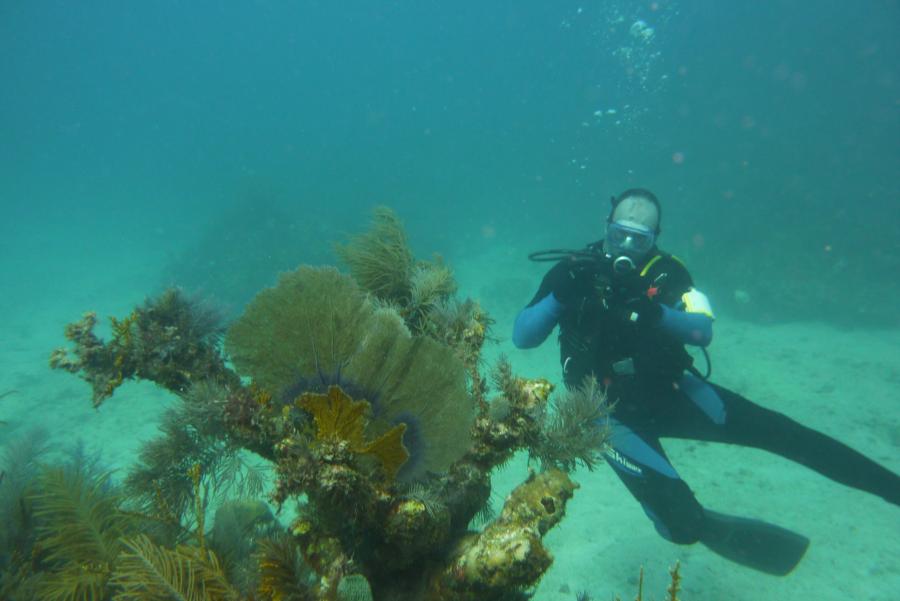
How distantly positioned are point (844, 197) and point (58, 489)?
30966 mm

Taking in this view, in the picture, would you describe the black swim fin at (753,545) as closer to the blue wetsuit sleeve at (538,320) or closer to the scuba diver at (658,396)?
the scuba diver at (658,396)

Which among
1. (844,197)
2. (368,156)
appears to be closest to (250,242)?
(844,197)

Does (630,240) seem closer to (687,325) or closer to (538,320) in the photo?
(687,325)

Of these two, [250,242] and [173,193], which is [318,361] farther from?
[173,193]

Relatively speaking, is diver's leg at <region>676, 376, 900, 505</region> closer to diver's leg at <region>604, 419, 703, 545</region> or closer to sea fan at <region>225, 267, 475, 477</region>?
diver's leg at <region>604, 419, 703, 545</region>

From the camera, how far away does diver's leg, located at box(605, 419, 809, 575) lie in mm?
5160

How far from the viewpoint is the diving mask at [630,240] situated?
226 inches

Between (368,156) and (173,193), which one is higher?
(368,156)

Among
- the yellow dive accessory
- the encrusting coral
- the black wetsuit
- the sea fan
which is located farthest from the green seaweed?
the yellow dive accessory

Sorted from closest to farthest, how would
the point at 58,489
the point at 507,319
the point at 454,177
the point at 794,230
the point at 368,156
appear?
the point at 58,489 → the point at 507,319 → the point at 794,230 → the point at 454,177 → the point at 368,156

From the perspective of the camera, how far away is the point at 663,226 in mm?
25953

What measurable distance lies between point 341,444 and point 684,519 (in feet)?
16.9

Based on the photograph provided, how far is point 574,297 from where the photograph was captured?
207 inches

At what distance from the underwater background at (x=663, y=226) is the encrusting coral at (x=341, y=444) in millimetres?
534
